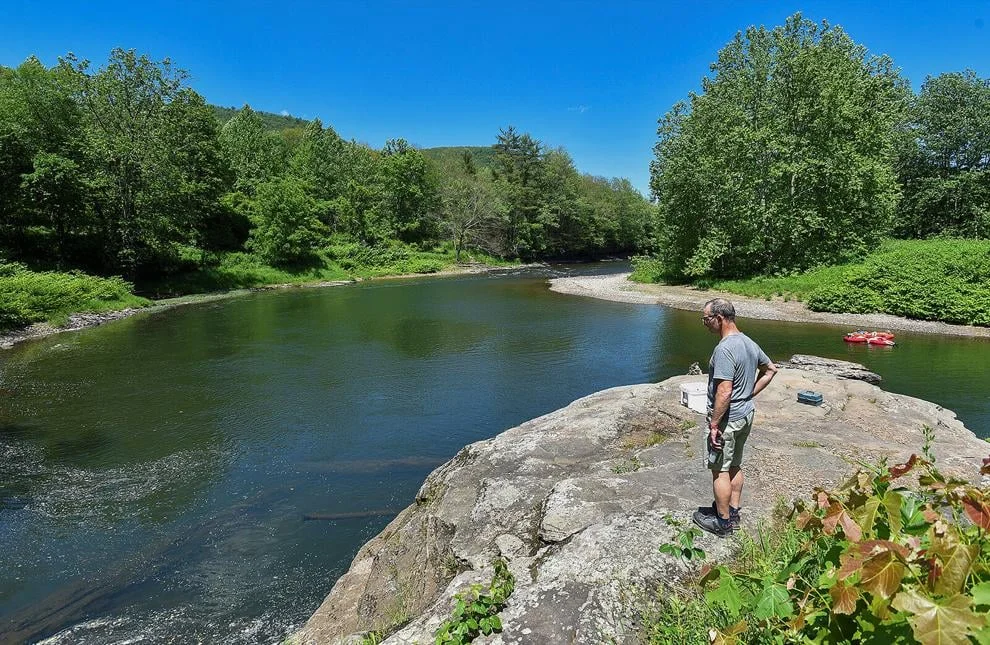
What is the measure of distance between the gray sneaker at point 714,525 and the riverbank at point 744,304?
83.1 feet

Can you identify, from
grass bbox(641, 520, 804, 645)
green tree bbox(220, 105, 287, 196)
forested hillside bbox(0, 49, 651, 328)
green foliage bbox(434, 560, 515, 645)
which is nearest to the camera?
grass bbox(641, 520, 804, 645)

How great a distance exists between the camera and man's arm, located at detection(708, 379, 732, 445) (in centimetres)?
554

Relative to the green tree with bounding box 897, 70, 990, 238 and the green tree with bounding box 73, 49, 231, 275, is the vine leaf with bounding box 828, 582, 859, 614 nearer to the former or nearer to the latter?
the green tree with bounding box 73, 49, 231, 275

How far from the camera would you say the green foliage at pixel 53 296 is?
25.6 meters

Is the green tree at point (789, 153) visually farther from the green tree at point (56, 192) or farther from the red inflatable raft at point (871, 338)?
the green tree at point (56, 192)

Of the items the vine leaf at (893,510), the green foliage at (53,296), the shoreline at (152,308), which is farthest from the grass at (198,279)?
the vine leaf at (893,510)

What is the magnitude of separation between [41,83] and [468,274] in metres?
37.1

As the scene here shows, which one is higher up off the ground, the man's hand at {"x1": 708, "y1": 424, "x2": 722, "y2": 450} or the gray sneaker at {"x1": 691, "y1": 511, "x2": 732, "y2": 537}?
the man's hand at {"x1": 708, "y1": 424, "x2": 722, "y2": 450}

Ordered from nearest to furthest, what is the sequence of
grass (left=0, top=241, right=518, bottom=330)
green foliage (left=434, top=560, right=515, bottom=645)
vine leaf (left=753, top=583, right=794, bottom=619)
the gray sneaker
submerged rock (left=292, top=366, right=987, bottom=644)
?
vine leaf (left=753, top=583, right=794, bottom=619), green foliage (left=434, top=560, right=515, bottom=645), submerged rock (left=292, top=366, right=987, bottom=644), the gray sneaker, grass (left=0, top=241, right=518, bottom=330)

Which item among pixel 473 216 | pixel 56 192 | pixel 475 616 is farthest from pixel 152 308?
pixel 473 216

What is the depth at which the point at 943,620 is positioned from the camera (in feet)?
6.03

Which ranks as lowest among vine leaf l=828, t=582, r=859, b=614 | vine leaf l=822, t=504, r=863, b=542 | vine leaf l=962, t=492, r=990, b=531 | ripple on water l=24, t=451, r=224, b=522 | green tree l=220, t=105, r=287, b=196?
ripple on water l=24, t=451, r=224, b=522

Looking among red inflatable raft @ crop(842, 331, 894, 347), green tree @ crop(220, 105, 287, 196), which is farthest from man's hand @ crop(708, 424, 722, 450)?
green tree @ crop(220, 105, 287, 196)

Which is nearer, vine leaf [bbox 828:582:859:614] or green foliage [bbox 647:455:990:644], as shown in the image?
green foliage [bbox 647:455:990:644]
